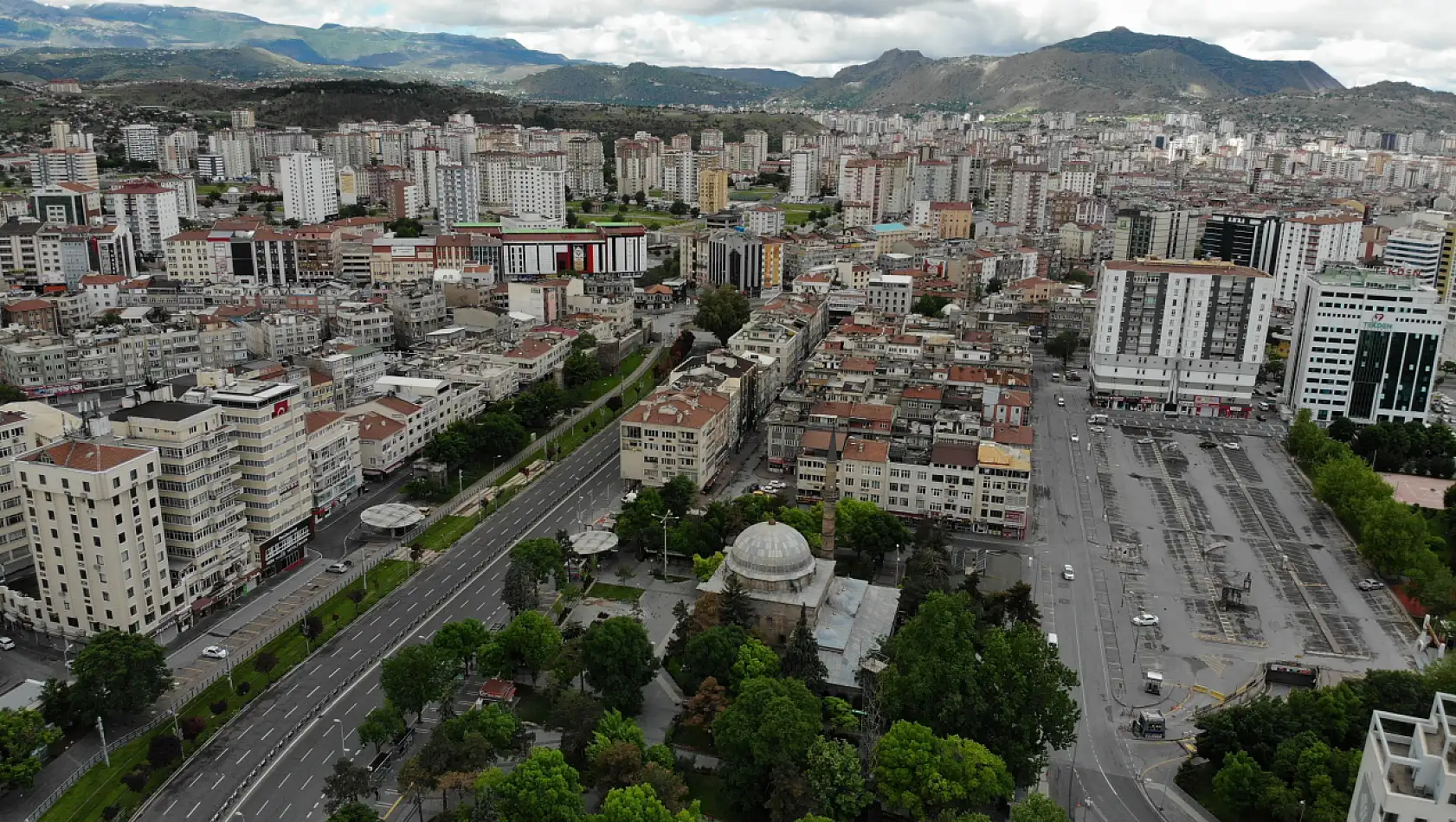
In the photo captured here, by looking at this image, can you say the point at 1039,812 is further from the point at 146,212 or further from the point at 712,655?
the point at 146,212

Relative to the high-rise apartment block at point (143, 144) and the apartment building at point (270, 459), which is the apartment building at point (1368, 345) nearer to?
the apartment building at point (270, 459)

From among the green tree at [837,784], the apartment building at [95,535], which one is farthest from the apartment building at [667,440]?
the green tree at [837,784]

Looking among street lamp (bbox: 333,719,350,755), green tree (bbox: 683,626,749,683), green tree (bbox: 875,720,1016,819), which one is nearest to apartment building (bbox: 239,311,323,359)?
street lamp (bbox: 333,719,350,755)

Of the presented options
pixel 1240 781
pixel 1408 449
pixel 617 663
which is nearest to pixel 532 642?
pixel 617 663

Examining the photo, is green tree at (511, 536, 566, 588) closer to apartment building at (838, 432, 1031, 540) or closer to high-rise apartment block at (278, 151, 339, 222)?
apartment building at (838, 432, 1031, 540)

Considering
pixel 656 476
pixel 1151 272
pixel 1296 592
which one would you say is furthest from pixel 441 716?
pixel 1151 272

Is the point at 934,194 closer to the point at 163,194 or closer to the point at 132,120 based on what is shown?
the point at 163,194

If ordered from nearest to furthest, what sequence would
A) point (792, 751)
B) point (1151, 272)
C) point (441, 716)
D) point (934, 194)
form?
1. point (792, 751)
2. point (441, 716)
3. point (1151, 272)
4. point (934, 194)
